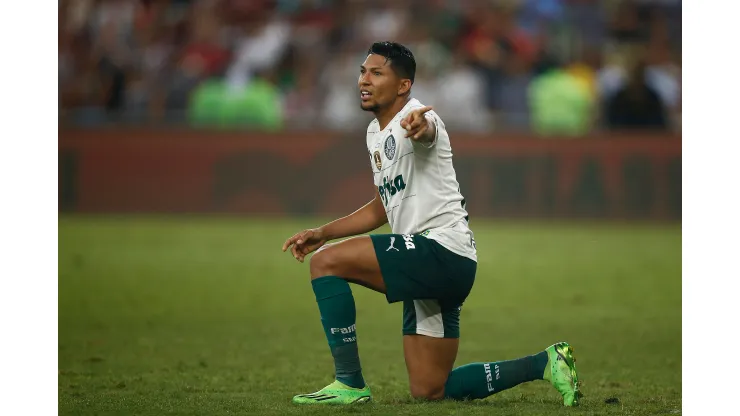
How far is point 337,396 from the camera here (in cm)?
584

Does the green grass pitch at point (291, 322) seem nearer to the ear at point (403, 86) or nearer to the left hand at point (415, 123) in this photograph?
the left hand at point (415, 123)

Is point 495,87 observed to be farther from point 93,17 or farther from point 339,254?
point 339,254

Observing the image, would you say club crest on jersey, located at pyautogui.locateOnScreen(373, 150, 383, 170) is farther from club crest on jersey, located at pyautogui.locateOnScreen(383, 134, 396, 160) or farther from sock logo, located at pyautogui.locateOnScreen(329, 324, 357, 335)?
sock logo, located at pyautogui.locateOnScreen(329, 324, 357, 335)

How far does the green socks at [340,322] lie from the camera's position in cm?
584

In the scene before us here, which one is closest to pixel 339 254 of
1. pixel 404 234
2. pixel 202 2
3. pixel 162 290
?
pixel 404 234

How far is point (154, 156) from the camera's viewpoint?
18188 millimetres

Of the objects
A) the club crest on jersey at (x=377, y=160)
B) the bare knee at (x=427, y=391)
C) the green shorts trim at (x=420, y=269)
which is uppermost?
the club crest on jersey at (x=377, y=160)

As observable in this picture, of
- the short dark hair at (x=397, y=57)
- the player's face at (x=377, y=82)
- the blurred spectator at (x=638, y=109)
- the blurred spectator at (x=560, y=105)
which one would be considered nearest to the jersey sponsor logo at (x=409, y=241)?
the player's face at (x=377, y=82)

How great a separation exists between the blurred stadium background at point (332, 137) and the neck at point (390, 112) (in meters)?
4.92

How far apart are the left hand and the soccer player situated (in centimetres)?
6

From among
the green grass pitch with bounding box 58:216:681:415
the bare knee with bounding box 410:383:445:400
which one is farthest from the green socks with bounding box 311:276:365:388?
the bare knee with bounding box 410:383:445:400

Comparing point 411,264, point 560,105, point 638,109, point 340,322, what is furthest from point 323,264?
point 638,109

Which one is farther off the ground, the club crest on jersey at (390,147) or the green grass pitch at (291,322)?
the club crest on jersey at (390,147)

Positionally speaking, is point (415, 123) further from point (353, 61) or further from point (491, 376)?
point (353, 61)
